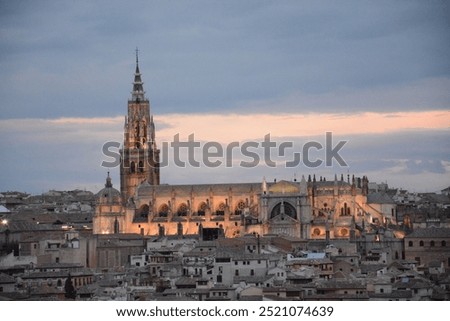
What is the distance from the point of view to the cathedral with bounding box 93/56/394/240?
69375mm

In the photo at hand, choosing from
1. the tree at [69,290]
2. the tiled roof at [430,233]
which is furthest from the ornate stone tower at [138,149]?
the tree at [69,290]

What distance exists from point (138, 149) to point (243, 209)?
879 cm

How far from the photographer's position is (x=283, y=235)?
218 ft

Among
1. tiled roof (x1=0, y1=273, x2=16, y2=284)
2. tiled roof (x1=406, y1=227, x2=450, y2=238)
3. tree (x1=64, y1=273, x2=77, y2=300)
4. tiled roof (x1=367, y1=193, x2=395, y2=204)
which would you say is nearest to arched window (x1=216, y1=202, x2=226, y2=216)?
tiled roof (x1=367, y1=193, x2=395, y2=204)

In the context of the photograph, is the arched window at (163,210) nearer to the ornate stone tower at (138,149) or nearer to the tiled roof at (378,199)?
the ornate stone tower at (138,149)

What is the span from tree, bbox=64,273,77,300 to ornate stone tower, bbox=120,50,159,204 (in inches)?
1205

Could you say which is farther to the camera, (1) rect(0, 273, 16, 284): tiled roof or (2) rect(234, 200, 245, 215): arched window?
(2) rect(234, 200, 245, 215): arched window

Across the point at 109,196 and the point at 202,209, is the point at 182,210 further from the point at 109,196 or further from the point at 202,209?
the point at 109,196

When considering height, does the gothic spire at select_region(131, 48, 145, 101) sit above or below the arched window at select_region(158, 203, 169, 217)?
above

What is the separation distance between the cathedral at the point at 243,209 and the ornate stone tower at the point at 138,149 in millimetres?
2273

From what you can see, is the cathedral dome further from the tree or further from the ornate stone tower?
the tree

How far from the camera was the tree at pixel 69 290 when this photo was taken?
45938 millimetres

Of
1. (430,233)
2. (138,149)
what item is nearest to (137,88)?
(138,149)
